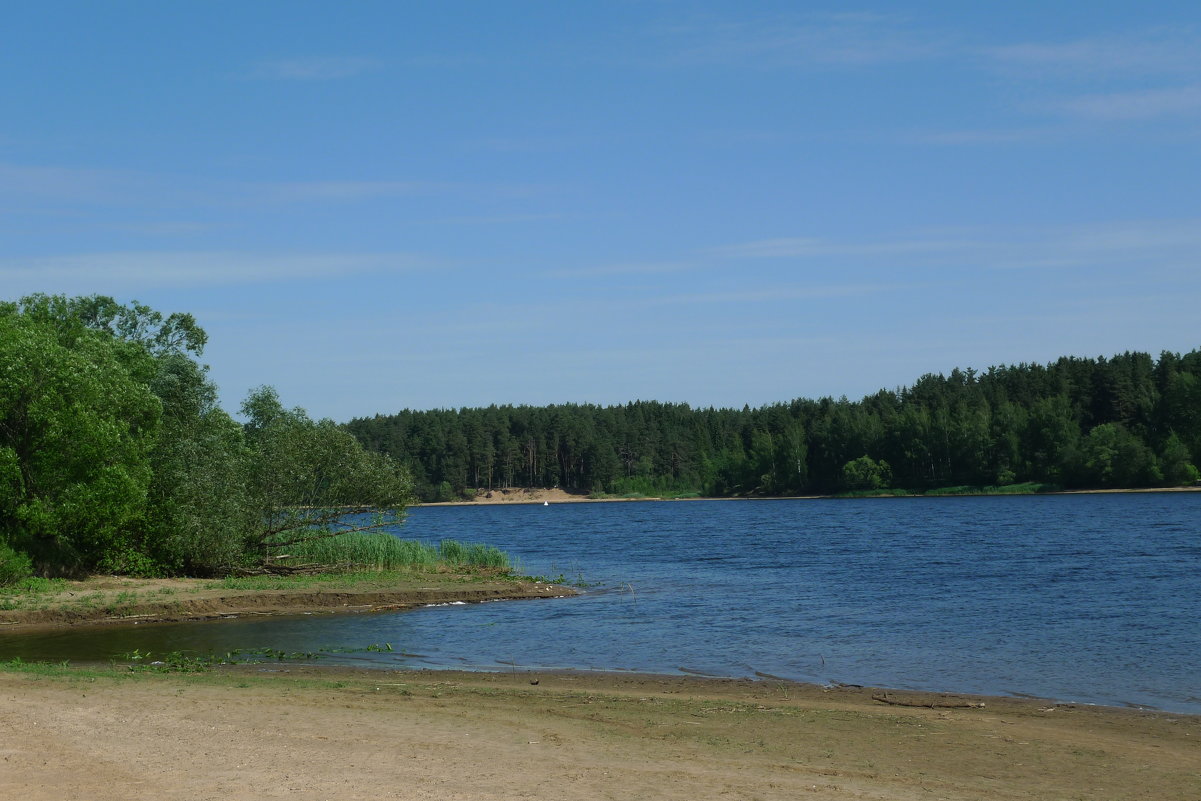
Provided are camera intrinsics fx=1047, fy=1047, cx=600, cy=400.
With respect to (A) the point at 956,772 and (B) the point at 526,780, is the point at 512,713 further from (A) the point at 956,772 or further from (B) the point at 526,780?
(A) the point at 956,772

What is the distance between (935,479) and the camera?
150375mm

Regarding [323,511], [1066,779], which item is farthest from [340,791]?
[323,511]

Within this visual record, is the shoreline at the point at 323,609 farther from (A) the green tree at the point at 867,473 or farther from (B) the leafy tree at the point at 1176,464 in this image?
(A) the green tree at the point at 867,473

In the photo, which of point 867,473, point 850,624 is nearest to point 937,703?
point 850,624

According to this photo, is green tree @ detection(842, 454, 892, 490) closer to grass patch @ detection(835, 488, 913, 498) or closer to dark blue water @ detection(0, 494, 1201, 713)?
grass patch @ detection(835, 488, 913, 498)

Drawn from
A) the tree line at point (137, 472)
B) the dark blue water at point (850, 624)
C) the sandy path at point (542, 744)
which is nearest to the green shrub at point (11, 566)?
the tree line at point (137, 472)

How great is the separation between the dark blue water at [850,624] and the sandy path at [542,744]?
398 centimetres

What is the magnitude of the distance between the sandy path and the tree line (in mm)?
17277

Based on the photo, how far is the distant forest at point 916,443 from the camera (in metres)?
130

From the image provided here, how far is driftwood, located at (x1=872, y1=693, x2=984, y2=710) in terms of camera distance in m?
18.4

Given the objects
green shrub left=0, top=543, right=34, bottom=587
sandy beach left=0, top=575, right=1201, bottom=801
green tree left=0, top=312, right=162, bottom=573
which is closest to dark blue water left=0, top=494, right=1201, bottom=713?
sandy beach left=0, top=575, right=1201, bottom=801

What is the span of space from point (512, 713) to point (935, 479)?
142829mm

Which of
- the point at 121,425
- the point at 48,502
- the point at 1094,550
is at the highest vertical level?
the point at 121,425

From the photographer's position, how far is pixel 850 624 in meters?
30.7
